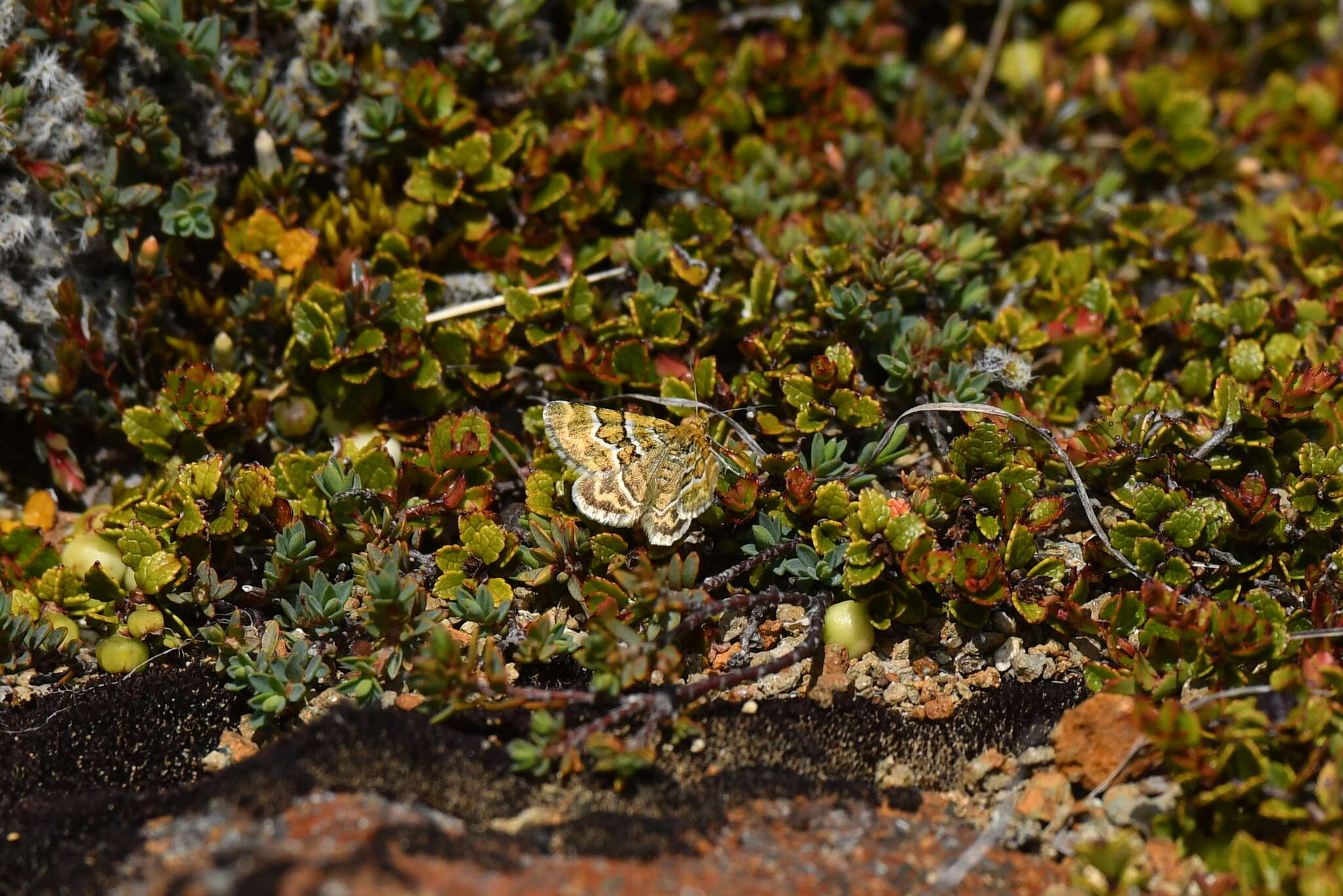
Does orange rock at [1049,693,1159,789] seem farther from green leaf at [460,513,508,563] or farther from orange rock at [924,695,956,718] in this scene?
green leaf at [460,513,508,563]

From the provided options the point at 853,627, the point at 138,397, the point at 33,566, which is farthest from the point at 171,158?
the point at 853,627

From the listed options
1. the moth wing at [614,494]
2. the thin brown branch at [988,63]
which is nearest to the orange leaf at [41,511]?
the moth wing at [614,494]

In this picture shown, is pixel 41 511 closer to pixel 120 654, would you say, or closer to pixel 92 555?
pixel 92 555

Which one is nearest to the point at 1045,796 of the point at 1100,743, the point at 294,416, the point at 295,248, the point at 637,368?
the point at 1100,743

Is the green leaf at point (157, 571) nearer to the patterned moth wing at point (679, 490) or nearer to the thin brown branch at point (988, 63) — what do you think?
the patterned moth wing at point (679, 490)

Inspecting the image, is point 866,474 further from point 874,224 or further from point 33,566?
point 33,566

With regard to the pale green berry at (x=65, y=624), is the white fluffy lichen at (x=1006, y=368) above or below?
above
